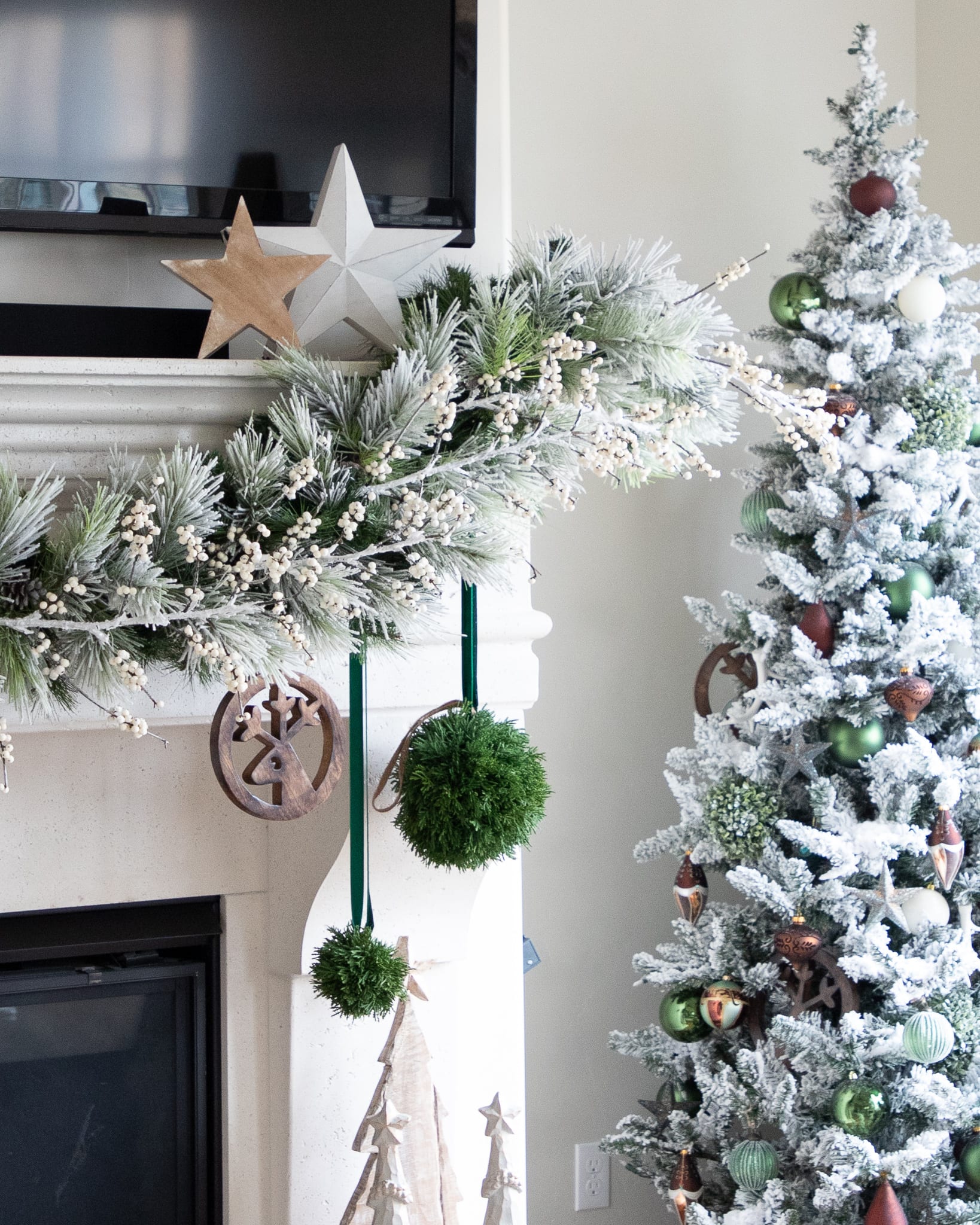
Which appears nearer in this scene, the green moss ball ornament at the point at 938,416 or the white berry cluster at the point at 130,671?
the white berry cluster at the point at 130,671

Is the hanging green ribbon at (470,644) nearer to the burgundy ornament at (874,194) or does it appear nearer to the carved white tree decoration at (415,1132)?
the carved white tree decoration at (415,1132)

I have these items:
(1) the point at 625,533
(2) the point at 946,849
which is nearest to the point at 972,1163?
(2) the point at 946,849

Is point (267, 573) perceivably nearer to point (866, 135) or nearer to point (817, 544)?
point (817, 544)

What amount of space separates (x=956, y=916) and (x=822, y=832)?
0.77ft

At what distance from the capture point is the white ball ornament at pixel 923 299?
1.52 metres

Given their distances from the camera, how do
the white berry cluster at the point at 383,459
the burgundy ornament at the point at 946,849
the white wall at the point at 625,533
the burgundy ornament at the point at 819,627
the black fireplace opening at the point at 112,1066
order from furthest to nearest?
the white wall at the point at 625,533 → the burgundy ornament at the point at 819,627 → the burgundy ornament at the point at 946,849 → the black fireplace opening at the point at 112,1066 → the white berry cluster at the point at 383,459

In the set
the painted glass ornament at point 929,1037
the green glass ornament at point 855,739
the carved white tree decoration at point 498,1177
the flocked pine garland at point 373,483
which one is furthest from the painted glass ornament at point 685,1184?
the flocked pine garland at point 373,483

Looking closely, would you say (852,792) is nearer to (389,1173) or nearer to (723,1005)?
(723,1005)

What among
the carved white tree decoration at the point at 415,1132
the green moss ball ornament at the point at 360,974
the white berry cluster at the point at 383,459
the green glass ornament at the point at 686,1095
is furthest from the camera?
the green glass ornament at the point at 686,1095

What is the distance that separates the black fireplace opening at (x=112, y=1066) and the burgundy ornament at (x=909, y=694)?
0.88 m

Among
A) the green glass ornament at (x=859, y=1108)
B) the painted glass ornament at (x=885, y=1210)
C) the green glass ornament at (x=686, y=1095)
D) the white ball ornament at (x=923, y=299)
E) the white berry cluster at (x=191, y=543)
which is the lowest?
the painted glass ornament at (x=885, y=1210)

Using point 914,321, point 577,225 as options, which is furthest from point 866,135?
point 577,225

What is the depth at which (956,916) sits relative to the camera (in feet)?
5.05

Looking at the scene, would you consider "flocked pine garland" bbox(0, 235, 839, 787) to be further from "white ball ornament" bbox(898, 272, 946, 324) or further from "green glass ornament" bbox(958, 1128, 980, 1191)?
"green glass ornament" bbox(958, 1128, 980, 1191)
